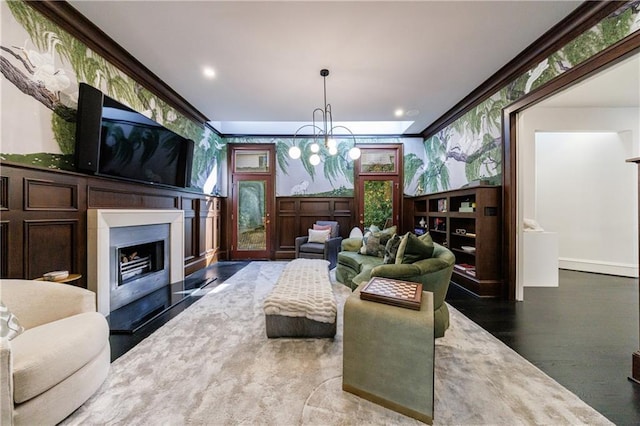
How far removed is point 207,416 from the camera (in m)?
1.48

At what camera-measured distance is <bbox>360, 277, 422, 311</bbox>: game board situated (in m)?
1.56

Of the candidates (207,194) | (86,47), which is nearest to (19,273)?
(86,47)

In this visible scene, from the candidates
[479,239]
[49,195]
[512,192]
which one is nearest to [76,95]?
[49,195]

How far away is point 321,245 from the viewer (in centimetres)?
524

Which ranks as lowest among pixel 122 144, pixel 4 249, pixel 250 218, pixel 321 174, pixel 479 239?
pixel 479 239

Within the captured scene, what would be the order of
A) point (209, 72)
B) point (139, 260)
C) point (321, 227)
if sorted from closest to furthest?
point (209, 72)
point (139, 260)
point (321, 227)

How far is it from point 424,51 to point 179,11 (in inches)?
101

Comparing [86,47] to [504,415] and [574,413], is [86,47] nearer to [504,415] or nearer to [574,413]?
[504,415]

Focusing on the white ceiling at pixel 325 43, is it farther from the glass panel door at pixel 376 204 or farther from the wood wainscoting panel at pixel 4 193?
the glass panel door at pixel 376 204

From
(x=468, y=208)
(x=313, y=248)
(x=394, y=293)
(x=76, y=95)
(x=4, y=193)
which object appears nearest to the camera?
(x=394, y=293)

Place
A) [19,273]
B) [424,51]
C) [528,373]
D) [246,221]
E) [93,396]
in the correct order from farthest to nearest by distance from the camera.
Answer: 1. [246,221]
2. [424,51]
3. [19,273]
4. [528,373]
5. [93,396]

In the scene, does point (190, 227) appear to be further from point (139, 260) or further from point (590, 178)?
point (590, 178)

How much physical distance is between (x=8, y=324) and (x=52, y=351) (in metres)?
0.43

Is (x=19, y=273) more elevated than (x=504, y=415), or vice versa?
(x=19, y=273)
